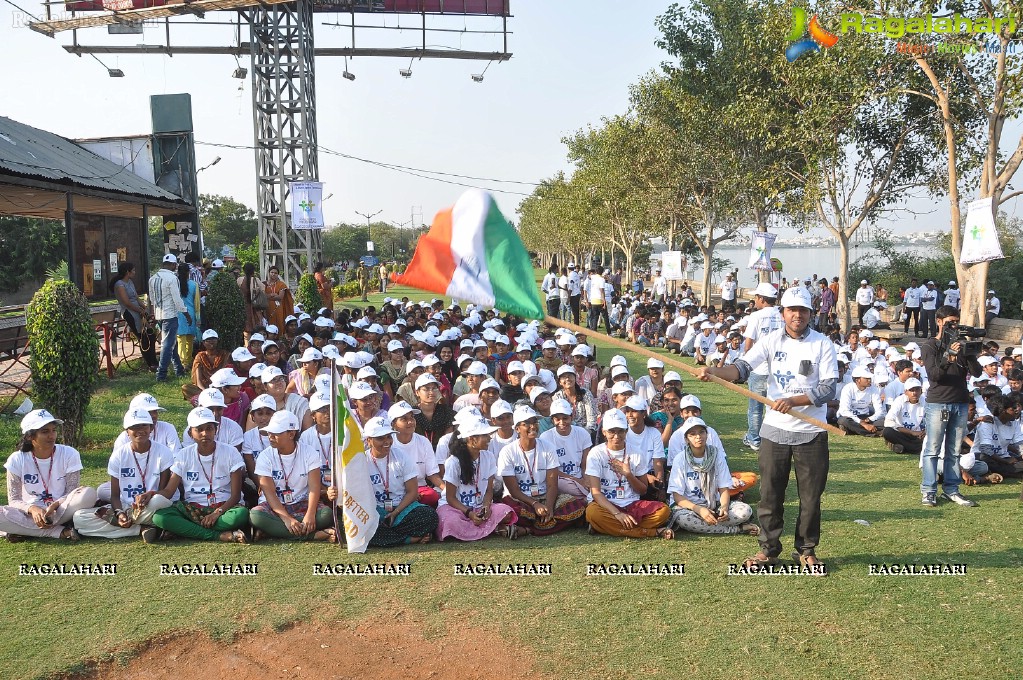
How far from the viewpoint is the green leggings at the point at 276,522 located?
6.03 meters

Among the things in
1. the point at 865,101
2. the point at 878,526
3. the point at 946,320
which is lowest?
the point at 878,526

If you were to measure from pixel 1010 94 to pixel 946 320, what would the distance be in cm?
874

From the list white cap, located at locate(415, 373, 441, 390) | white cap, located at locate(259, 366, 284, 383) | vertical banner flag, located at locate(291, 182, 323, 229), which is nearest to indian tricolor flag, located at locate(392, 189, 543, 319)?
white cap, located at locate(415, 373, 441, 390)

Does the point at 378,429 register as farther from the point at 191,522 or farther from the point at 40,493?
the point at 40,493

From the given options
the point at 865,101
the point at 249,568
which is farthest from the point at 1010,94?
the point at 249,568

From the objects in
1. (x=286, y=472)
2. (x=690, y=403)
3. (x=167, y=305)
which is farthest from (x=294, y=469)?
(x=167, y=305)

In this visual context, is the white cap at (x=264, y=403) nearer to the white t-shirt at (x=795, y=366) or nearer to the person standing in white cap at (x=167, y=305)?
the white t-shirt at (x=795, y=366)

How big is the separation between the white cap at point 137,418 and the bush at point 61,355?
258 centimetres

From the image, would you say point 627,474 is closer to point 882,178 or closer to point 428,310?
point 428,310

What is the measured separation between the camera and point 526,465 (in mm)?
6477

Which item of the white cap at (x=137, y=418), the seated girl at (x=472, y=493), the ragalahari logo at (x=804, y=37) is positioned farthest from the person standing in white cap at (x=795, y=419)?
the ragalahari logo at (x=804, y=37)

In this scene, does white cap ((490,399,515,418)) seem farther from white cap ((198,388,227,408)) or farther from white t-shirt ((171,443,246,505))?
white cap ((198,388,227,408))

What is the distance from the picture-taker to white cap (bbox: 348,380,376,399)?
679 cm

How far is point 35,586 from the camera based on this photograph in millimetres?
5285
